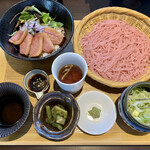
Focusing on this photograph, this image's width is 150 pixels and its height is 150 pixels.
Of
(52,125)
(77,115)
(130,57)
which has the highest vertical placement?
(130,57)

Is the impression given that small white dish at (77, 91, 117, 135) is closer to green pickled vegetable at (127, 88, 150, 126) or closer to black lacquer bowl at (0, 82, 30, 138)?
green pickled vegetable at (127, 88, 150, 126)

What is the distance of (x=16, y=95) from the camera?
4.36 feet

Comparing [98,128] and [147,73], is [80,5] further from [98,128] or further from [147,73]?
[98,128]

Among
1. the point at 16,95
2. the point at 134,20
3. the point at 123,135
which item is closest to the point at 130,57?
the point at 134,20

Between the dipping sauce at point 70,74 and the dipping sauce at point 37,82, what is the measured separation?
0.18 m

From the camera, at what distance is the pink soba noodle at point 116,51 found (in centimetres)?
151

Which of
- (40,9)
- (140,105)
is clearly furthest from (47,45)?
(140,105)

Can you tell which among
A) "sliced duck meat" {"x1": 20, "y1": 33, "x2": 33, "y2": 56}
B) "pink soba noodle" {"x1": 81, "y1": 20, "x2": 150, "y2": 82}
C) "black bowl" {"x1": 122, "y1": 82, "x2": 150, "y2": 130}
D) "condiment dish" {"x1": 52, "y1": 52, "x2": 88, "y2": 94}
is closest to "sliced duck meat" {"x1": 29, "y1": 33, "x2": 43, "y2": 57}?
"sliced duck meat" {"x1": 20, "y1": 33, "x2": 33, "y2": 56}

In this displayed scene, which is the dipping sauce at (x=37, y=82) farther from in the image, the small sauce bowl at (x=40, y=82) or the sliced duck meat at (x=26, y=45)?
the sliced duck meat at (x=26, y=45)

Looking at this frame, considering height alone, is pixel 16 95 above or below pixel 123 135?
above

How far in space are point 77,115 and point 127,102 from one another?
1.41 ft

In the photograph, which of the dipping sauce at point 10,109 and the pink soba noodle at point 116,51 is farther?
the pink soba noodle at point 116,51

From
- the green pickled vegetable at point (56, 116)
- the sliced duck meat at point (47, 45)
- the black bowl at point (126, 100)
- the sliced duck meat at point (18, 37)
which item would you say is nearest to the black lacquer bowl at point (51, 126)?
the green pickled vegetable at point (56, 116)

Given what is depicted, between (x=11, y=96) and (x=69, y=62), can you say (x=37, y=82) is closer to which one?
(x=11, y=96)
